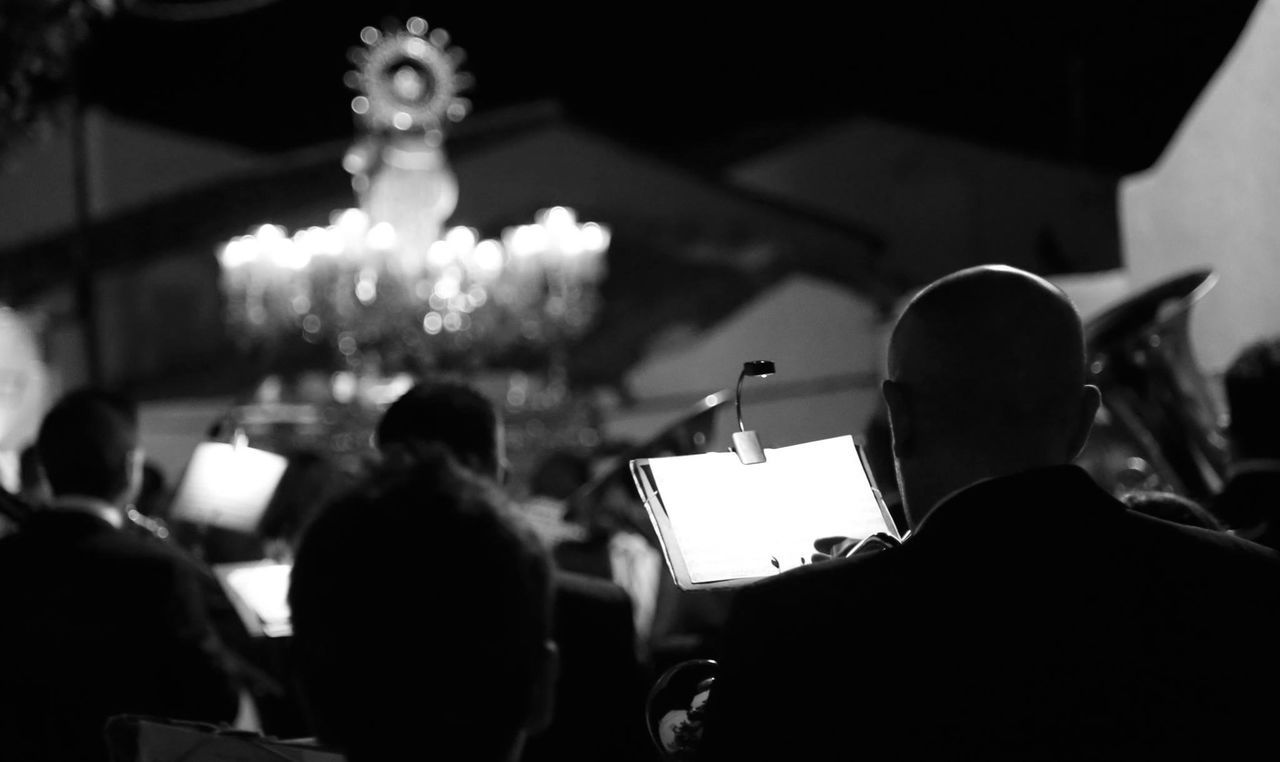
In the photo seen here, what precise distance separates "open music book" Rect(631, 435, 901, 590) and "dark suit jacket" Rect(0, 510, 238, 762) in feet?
4.87

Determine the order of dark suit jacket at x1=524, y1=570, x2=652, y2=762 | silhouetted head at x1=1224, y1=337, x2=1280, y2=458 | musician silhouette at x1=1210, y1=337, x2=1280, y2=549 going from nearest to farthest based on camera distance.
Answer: dark suit jacket at x1=524, y1=570, x2=652, y2=762 → musician silhouette at x1=1210, y1=337, x2=1280, y2=549 → silhouetted head at x1=1224, y1=337, x2=1280, y2=458

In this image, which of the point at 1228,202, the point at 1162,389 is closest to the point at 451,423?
the point at 1162,389

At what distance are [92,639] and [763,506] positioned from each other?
1.70m

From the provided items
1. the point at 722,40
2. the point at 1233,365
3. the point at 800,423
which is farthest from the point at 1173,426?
the point at 722,40

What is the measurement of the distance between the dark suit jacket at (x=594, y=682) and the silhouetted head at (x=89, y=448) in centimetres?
125

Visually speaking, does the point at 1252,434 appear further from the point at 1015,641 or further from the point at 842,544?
the point at 1015,641

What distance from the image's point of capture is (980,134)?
12242 mm

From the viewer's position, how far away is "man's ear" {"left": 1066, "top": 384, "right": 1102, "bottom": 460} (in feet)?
6.04

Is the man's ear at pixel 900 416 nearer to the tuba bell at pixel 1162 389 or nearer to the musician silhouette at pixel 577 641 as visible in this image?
the musician silhouette at pixel 577 641

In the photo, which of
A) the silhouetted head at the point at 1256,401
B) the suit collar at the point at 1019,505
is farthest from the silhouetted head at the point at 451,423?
the silhouetted head at the point at 1256,401

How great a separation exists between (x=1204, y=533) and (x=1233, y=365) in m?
1.92

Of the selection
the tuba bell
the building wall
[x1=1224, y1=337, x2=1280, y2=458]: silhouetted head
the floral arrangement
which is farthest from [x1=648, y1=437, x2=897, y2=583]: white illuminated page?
the floral arrangement

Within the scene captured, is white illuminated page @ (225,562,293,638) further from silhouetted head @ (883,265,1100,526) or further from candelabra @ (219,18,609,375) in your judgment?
candelabra @ (219,18,609,375)

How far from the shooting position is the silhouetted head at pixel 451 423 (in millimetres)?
2891
